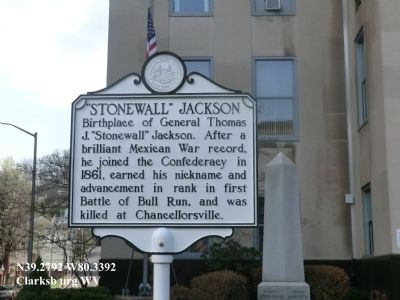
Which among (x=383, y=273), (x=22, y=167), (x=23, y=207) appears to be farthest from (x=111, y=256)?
(x=22, y=167)

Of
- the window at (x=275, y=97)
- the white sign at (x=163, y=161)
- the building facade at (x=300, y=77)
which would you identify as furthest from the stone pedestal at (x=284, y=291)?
the window at (x=275, y=97)

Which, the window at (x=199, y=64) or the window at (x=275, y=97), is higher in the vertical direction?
the window at (x=199, y=64)

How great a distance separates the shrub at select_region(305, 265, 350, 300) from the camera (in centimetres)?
1305

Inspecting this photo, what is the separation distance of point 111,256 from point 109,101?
482 inches

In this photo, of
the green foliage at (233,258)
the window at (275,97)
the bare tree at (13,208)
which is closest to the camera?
the green foliage at (233,258)

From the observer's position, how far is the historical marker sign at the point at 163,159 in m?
5.13

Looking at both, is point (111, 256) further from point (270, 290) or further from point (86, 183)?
point (86, 183)

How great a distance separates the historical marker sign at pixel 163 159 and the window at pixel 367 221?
10688mm

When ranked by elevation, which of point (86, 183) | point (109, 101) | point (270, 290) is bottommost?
point (270, 290)

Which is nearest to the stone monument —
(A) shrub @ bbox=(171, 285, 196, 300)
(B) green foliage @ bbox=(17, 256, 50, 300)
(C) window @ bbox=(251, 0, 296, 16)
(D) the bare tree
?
(A) shrub @ bbox=(171, 285, 196, 300)

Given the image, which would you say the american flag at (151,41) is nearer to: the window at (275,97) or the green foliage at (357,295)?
the window at (275,97)

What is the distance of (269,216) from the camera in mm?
11305

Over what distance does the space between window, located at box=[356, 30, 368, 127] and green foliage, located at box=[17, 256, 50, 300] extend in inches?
340

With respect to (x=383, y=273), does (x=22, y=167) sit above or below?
above
